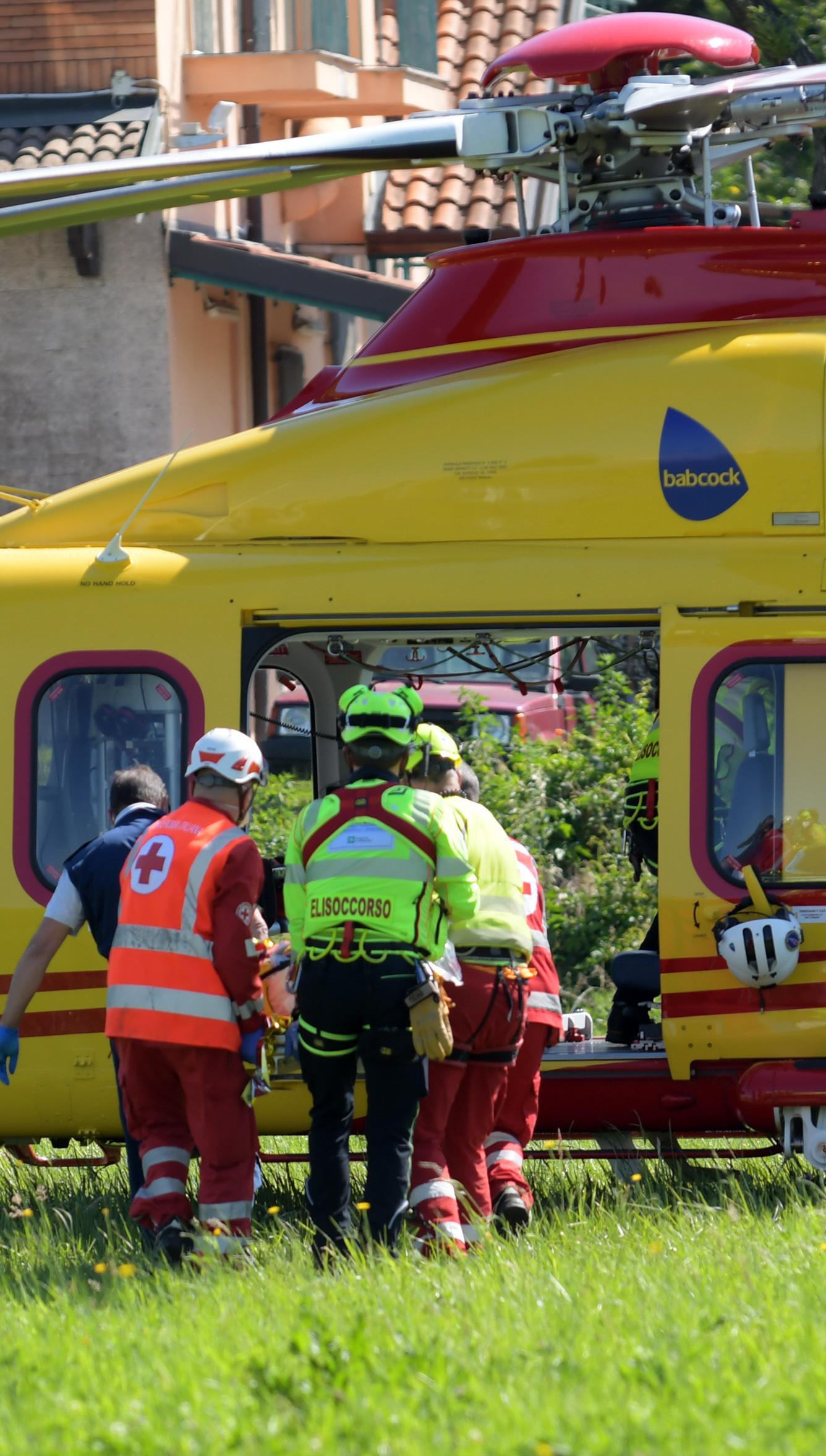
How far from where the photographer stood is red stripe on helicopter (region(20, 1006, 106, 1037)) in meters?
6.62

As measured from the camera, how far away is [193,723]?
22.0 feet

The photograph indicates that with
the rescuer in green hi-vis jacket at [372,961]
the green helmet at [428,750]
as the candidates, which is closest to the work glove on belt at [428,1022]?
the rescuer in green hi-vis jacket at [372,961]

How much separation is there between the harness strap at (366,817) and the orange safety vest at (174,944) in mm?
247

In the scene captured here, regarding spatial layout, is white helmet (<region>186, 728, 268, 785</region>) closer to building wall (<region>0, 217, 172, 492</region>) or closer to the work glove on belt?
the work glove on belt

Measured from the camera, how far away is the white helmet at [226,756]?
5.98 m

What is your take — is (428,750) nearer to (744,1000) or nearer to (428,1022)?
(428,1022)

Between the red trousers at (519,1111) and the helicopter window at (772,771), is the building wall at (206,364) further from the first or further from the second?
the red trousers at (519,1111)

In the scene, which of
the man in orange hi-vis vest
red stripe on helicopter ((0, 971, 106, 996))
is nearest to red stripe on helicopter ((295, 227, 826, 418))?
the man in orange hi-vis vest

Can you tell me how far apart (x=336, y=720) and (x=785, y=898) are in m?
2.85

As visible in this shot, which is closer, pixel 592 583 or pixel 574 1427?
pixel 574 1427

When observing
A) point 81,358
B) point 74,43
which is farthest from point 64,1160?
point 74,43

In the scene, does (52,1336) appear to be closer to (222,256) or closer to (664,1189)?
(664,1189)

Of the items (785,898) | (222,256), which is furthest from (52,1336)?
(222,256)

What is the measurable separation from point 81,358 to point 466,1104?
28.8ft
